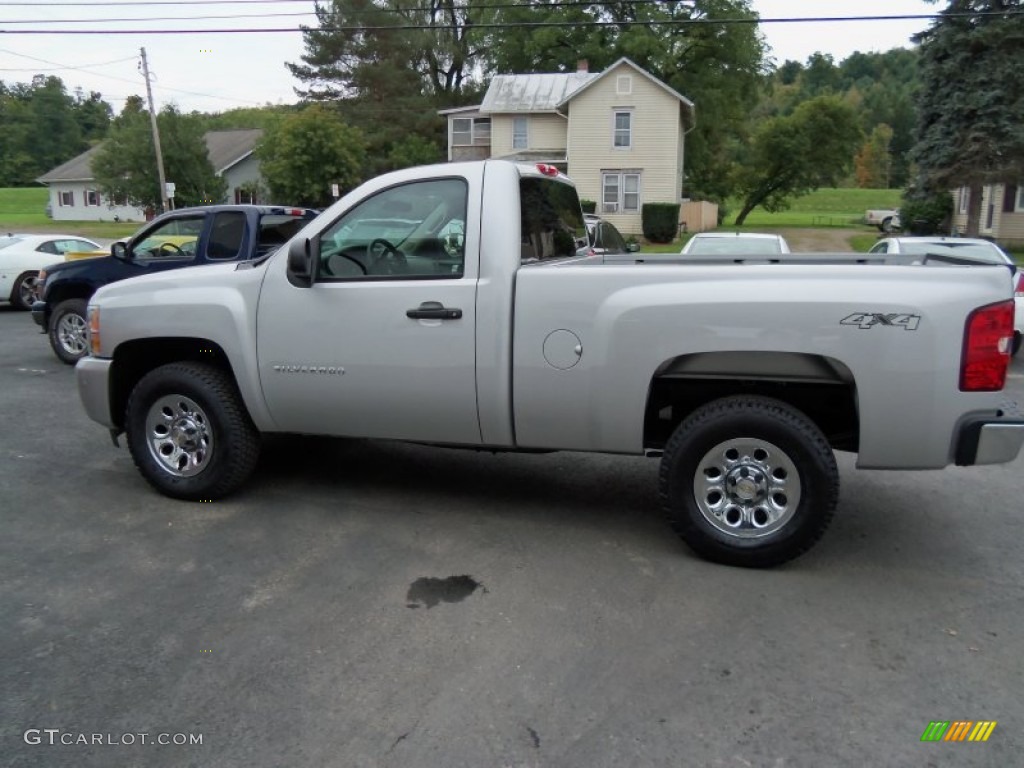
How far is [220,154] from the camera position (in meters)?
59.1

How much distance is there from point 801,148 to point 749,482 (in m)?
50.4

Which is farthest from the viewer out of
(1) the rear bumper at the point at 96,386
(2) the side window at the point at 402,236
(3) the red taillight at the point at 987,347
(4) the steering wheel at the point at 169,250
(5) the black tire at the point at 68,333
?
(5) the black tire at the point at 68,333

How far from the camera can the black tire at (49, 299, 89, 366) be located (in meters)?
10.7

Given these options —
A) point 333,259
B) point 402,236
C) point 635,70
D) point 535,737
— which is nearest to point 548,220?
point 402,236

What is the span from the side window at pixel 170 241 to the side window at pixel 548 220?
527cm

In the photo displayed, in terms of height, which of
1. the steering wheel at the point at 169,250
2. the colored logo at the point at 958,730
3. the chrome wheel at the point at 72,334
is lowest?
the colored logo at the point at 958,730

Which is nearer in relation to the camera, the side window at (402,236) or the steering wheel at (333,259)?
the side window at (402,236)

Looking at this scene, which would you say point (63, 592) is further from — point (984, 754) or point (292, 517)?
point (984, 754)

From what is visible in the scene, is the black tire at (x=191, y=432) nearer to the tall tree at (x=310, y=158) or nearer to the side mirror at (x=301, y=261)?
the side mirror at (x=301, y=261)

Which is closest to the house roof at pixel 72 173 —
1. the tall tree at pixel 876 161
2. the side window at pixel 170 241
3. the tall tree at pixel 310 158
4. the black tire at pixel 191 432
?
the tall tree at pixel 310 158

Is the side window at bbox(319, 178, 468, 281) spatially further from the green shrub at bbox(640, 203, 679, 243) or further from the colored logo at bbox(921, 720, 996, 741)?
the green shrub at bbox(640, 203, 679, 243)

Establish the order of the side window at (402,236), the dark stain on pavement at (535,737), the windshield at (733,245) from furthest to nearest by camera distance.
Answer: the windshield at (733,245) → the side window at (402,236) → the dark stain on pavement at (535,737)

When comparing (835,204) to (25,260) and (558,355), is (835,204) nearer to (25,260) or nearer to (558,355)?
(25,260)

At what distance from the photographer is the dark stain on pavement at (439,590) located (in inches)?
159
